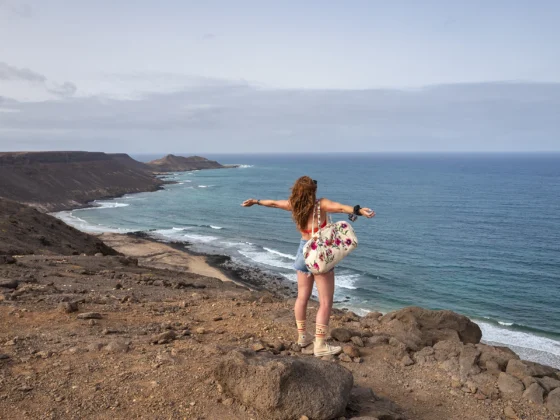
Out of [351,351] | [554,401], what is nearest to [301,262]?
[351,351]

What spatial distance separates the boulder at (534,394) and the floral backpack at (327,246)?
3380 mm

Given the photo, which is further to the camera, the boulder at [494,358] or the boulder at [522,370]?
the boulder at [494,358]

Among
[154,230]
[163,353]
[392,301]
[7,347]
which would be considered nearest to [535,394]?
[163,353]

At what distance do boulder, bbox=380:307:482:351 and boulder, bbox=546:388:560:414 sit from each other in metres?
2.15

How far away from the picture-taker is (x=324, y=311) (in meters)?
7.09

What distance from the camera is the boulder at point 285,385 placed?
17.1 feet

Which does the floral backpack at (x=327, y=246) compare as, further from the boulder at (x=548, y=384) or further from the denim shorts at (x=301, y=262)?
the boulder at (x=548, y=384)

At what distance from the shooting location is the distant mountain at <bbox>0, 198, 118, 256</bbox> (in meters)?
22.5

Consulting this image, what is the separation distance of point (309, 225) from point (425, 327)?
555 centimetres

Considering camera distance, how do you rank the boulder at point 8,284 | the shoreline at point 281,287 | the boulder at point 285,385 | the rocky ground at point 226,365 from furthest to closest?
the shoreline at point 281,287 → the boulder at point 8,284 → the rocky ground at point 226,365 → the boulder at point 285,385

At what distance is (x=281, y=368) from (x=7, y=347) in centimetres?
417

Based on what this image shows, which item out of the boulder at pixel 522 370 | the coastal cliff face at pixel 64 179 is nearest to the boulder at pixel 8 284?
the boulder at pixel 522 370

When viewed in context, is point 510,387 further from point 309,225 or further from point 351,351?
point 309,225

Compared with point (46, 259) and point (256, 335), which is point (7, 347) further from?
point (46, 259)
